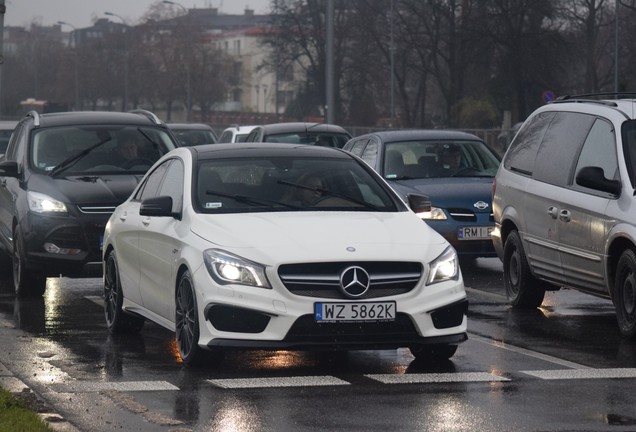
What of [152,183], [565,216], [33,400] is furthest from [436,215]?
[33,400]

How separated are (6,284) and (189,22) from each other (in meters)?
139

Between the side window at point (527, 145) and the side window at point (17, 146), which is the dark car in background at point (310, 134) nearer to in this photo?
the side window at point (17, 146)

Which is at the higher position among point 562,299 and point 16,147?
point 16,147

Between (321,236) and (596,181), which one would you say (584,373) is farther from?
(596,181)

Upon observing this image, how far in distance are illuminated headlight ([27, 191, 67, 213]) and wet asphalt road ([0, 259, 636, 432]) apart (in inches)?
95.6

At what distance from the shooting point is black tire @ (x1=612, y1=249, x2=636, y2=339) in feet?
36.9

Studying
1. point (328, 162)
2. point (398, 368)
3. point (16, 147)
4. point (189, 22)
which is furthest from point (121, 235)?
point (189, 22)

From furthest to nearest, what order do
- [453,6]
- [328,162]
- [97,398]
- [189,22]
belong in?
[189,22], [453,6], [328,162], [97,398]

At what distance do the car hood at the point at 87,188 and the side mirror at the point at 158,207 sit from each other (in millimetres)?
4600

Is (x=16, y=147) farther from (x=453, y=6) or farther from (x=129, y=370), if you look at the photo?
(x=453, y=6)

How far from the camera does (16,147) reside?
17016 millimetres

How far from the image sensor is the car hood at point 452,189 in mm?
17438

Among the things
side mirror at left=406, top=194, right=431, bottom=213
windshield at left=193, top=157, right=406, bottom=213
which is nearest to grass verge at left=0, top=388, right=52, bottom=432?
windshield at left=193, top=157, right=406, bottom=213

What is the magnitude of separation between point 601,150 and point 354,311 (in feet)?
11.4
